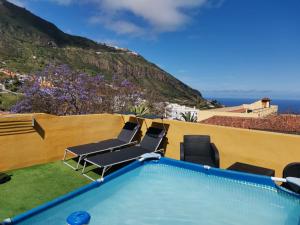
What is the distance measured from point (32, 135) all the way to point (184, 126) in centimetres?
393

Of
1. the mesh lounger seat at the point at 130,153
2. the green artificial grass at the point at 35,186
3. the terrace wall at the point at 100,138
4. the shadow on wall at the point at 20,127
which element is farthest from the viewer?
the shadow on wall at the point at 20,127

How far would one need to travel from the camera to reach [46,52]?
5212cm

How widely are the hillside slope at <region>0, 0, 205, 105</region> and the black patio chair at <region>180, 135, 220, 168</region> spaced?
36.9m

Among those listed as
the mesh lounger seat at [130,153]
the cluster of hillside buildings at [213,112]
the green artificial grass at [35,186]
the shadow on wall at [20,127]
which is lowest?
the green artificial grass at [35,186]

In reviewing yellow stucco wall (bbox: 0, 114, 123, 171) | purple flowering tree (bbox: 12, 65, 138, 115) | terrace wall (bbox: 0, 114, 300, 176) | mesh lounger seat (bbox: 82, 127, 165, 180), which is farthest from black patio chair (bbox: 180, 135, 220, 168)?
purple flowering tree (bbox: 12, 65, 138, 115)

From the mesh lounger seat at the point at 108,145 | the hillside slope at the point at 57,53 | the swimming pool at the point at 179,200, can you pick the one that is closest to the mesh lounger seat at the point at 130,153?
the mesh lounger seat at the point at 108,145

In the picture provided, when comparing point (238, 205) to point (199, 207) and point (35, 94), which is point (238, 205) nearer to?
point (199, 207)

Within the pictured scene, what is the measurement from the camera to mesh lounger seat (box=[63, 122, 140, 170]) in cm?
666

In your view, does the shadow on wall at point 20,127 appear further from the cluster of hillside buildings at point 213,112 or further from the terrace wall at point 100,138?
the cluster of hillside buildings at point 213,112

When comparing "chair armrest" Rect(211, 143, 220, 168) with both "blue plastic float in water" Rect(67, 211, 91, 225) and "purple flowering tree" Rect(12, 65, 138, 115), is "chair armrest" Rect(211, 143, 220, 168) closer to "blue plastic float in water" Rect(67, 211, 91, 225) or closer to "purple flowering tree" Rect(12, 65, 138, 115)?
"blue plastic float in water" Rect(67, 211, 91, 225)

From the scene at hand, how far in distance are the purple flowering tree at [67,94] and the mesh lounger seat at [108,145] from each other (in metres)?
4.53

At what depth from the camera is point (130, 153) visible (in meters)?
6.59

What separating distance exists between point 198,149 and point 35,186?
3.67m

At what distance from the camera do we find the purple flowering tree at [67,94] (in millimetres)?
11315
